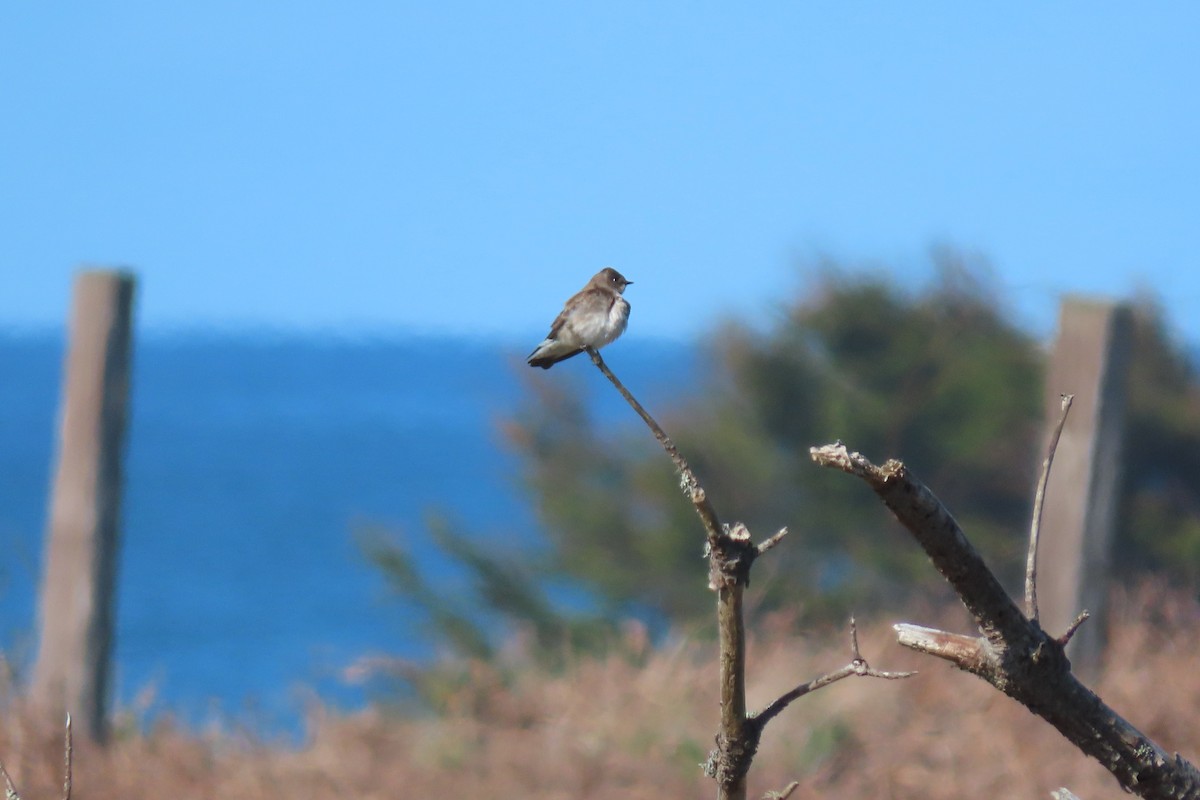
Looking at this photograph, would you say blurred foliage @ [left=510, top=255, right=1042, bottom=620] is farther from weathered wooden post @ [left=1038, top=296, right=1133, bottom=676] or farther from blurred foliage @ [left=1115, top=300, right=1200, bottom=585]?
weathered wooden post @ [left=1038, top=296, right=1133, bottom=676]

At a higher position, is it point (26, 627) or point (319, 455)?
point (319, 455)

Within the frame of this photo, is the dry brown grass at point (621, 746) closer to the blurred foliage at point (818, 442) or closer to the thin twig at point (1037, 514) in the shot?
the thin twig at point (1037, 514)

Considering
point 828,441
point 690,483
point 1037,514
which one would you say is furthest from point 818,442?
point 1037,514

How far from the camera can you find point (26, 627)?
6.68m

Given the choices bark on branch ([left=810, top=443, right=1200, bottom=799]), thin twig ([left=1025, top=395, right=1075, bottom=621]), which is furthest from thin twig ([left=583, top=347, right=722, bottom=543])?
thin twig ([left=1025, top=395, right=1075, bottom=621])

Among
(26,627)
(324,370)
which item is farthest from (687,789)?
(324,370)

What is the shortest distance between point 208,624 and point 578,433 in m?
13.8

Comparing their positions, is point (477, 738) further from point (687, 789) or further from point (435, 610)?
point (435, 610)

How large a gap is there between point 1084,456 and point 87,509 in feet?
14.4

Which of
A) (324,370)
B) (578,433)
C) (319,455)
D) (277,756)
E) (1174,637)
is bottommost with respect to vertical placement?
(277,756)

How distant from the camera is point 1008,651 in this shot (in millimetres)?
1448

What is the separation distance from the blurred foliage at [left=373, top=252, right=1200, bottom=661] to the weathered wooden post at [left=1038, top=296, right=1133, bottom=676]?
4682mm

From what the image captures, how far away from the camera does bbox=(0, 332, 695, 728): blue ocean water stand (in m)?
9.91

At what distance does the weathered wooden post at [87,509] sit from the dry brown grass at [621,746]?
0.74 ft
